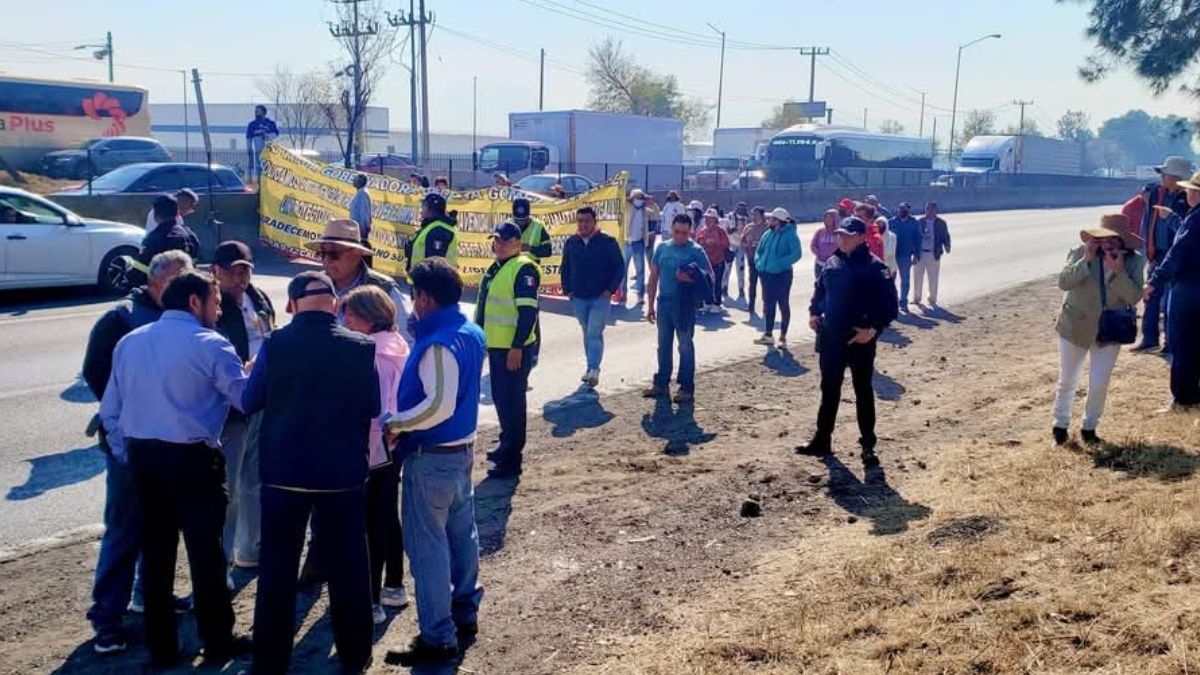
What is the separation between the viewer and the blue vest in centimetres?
504

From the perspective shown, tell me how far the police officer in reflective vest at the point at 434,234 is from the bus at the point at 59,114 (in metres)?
30.8

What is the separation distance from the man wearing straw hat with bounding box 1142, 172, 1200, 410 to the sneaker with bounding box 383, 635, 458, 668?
6407 millimetres

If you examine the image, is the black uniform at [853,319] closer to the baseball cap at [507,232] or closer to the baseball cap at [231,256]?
the baseball cap at [507,232]

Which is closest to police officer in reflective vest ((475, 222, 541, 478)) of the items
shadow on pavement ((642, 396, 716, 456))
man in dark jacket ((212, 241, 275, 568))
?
shadow on pavement ((642, 396, 716, 456))

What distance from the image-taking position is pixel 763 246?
14188 mm

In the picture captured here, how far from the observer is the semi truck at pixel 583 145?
39.8 meters

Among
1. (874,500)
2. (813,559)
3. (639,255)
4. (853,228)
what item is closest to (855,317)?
(853,228)

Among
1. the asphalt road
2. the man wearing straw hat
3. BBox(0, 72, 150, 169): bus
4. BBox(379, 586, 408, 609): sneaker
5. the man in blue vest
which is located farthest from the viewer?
BBox(0, 72, 150, 169): bus

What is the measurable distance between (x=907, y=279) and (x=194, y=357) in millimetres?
15366

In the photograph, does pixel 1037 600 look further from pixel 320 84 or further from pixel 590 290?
pixel 320 84

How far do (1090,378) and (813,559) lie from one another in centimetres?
321

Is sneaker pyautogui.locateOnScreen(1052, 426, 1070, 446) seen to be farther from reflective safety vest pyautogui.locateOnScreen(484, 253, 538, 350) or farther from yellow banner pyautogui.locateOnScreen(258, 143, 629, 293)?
yellow banner pyautogui.locateOnScreen(258, 143, 629, 293)

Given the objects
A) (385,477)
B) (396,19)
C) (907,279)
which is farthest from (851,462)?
(396,19)

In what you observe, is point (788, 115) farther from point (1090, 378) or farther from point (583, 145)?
point (1090, 378)
